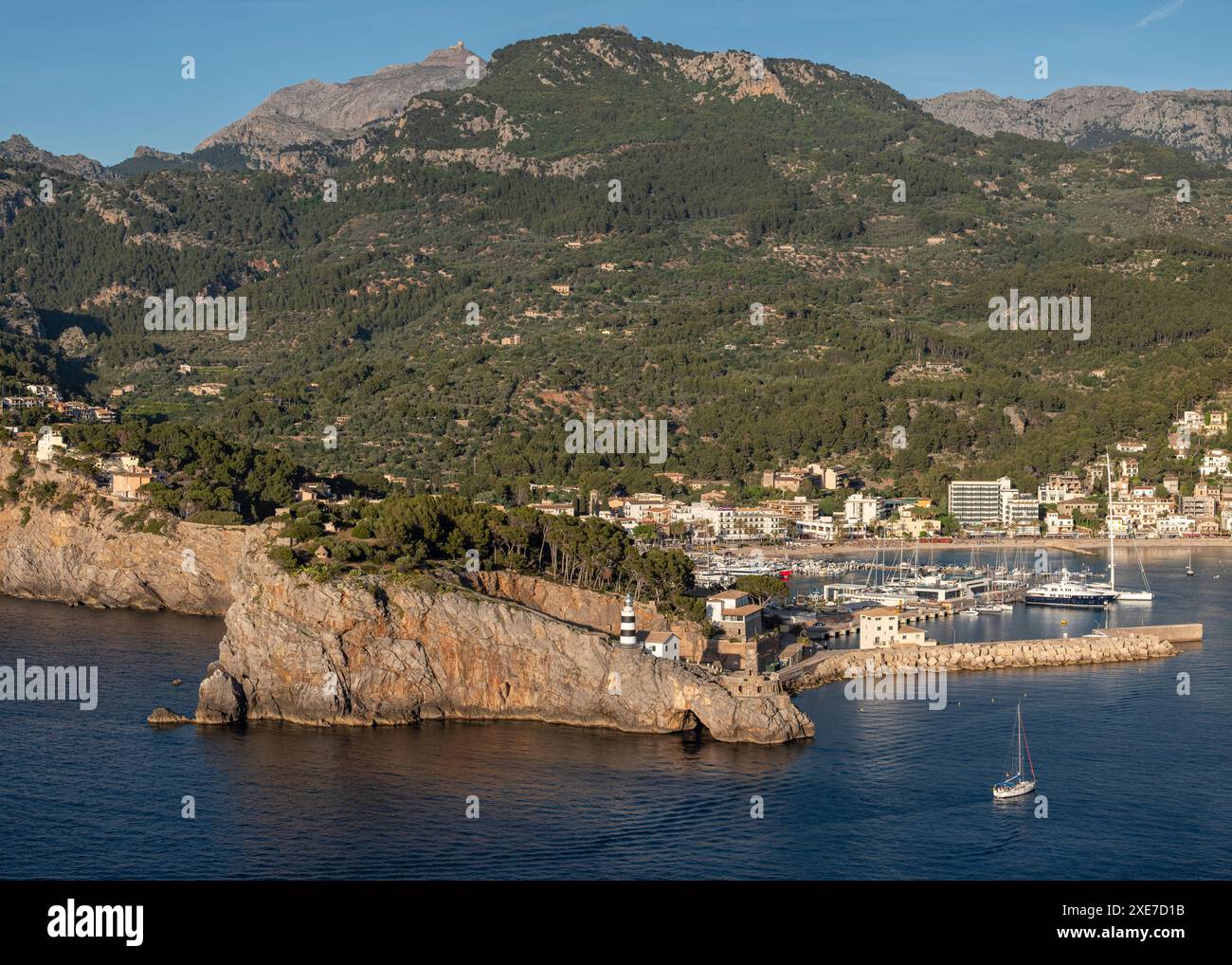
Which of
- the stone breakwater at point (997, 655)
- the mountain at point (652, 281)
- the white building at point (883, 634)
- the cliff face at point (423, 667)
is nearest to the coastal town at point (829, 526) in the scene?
the white building at point (883, 634)

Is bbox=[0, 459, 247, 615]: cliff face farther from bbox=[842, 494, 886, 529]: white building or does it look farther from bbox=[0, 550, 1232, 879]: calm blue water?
bbox=[842, 494, 886, 529]: white building

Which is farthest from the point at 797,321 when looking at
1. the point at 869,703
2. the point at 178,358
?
the point at 869,703

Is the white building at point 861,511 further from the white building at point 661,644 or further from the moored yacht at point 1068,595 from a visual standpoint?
the white building at point 661,644

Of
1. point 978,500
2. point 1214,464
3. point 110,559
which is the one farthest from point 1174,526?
point 110,559

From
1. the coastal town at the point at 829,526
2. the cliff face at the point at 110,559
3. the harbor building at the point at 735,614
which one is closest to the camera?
the harbor building at the point at 735,614

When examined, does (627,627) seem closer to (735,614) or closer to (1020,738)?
(735,614)

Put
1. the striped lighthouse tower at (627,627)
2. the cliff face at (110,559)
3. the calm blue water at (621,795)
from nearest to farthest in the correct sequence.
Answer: the calm blue water at (621,795) → the striped lighthouse tower at (627,627) → the cliff face at (110,559)

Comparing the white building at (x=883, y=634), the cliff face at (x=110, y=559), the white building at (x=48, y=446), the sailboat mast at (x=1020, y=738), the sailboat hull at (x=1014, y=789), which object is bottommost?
the sailboat hull at (x=1014, y=789)
